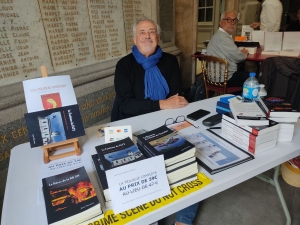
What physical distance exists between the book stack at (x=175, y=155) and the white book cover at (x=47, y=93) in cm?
40

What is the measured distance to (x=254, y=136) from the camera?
36.9 inches

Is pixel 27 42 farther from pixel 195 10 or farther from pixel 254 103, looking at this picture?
pixel 195 10

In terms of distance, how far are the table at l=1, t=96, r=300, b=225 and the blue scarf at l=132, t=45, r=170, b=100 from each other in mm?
538

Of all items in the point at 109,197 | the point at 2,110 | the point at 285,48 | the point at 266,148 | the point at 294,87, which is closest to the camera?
the point at 109,197

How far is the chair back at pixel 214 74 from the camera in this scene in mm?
2746

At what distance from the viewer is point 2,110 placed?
68.2 inches

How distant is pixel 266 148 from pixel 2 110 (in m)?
1.77

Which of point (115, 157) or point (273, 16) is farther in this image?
point (273, 16)

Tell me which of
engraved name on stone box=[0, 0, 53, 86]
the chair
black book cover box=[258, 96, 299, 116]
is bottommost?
the chair

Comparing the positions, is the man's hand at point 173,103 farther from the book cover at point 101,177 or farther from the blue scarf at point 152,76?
the book cover at point 101,177

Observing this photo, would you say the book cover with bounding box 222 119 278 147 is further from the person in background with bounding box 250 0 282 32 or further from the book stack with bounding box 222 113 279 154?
the person in background with bounding box 250 0 282 32

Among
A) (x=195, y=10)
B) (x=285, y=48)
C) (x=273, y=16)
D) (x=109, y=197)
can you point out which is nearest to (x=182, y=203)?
(x=109, y=197)

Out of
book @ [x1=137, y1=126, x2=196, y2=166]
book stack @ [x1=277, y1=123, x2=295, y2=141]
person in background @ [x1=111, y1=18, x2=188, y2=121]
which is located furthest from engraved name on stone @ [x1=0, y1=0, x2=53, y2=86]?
book stack @ [x1=277, y1=123, x2=295, y2=141]

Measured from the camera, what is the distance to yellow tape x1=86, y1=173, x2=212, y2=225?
0.69m
